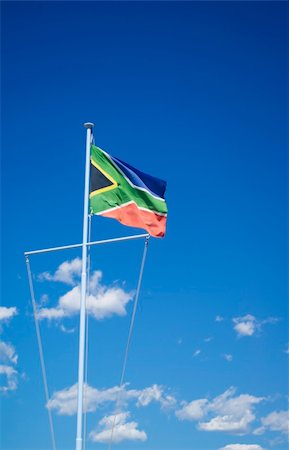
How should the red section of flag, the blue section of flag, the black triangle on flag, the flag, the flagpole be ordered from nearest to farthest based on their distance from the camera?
1. the flagpole
2. the red section of flag
3. the flag
4. the black triangle on flag
5. the blue section of flag

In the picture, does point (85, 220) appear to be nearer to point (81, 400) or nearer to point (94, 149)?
point (94, 149)

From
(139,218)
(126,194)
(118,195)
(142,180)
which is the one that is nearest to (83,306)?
(139,218)

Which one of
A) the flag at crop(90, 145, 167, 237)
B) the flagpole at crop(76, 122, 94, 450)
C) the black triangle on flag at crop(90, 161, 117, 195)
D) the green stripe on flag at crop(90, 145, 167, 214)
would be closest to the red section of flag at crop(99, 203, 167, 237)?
the flag at crop(90, 145, 167, 237)

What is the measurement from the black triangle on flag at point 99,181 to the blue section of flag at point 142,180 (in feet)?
2.56

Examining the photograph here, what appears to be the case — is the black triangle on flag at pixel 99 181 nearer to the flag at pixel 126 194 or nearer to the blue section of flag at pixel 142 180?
the flag at pixel 126 194

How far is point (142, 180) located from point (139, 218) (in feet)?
6.26

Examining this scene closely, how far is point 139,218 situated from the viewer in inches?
1216

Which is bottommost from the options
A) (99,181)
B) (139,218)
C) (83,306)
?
(83,306)

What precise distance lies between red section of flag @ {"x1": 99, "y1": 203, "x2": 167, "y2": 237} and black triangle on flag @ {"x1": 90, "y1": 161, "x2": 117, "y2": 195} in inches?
42.2

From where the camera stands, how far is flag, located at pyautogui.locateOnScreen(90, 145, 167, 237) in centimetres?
3066

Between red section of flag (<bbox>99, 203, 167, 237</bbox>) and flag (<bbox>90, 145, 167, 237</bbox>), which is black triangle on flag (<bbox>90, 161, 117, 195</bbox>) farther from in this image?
red section of flag (<bbox>99, 203, 167, 237</bbox>)

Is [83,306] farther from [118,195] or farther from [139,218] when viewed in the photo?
[118,195]

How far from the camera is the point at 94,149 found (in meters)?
31.6

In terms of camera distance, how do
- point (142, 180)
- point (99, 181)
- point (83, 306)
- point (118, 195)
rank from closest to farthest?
1. point (83, 306)
2. point (118, 195)
3. point (99, 181)
4. point (142, 180)
